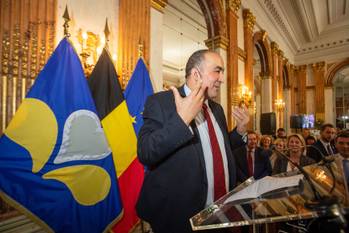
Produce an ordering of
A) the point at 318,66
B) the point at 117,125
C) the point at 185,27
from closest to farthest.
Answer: the point at 117,125 → the point at 185,27 → the point at 318,66

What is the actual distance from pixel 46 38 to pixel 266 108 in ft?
30.7

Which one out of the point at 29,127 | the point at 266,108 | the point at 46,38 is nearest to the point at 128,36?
the point at 46,38

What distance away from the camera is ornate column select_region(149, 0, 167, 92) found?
3.55 m

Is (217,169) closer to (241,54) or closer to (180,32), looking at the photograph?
(241,54)

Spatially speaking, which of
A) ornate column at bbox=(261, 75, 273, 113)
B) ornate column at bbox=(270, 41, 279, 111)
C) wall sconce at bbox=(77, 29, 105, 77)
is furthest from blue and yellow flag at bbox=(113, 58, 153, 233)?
ornate column at bbox=(270, 41, 279, 111)

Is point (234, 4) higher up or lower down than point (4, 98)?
higher up

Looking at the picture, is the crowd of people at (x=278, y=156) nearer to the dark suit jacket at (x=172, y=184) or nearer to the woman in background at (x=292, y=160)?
the woman in background at (x=292, y=160)

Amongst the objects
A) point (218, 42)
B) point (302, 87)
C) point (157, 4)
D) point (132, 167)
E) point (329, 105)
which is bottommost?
point (132, 167)

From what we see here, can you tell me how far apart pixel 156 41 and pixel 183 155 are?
292 centimetres

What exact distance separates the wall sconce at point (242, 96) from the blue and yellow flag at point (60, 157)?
486 cm

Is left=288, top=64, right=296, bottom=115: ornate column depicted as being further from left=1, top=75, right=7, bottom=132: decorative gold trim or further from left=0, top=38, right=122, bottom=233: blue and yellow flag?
left=1, top=75, right=7, bottom=132: decorative gold trim

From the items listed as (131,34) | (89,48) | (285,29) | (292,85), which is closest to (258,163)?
(131,34)

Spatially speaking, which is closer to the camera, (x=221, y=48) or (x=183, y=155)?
(x=183, y=155)

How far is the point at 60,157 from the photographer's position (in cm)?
183
